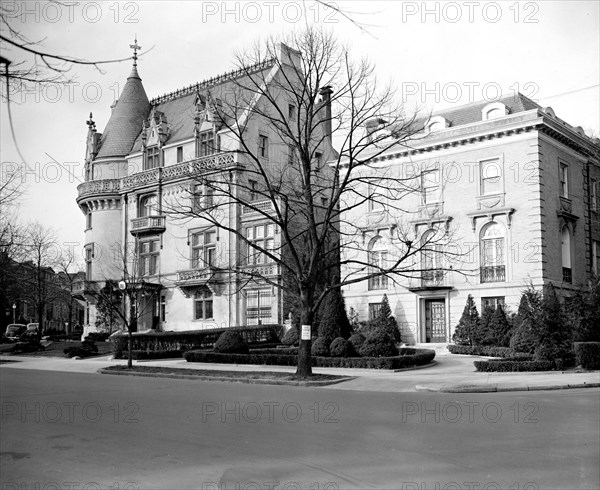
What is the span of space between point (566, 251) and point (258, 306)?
66.9 ft

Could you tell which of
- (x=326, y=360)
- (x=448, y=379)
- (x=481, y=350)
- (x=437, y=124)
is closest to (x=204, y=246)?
(x=437, y=124)

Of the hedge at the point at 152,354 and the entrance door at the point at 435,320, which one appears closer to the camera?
the hedge at the point at 152,354

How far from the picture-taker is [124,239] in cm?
5459

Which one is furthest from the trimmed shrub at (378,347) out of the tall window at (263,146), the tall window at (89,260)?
the tall window at (89,260)

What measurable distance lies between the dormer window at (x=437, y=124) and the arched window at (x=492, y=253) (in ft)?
22.4

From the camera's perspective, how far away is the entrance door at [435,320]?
3931cm

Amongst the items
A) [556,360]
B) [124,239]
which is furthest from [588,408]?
[124,239]

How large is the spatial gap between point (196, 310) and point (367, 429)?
3955 centimetres

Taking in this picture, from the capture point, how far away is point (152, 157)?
54.6m

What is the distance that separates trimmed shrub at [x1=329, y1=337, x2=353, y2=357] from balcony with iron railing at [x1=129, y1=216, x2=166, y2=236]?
26472 mm

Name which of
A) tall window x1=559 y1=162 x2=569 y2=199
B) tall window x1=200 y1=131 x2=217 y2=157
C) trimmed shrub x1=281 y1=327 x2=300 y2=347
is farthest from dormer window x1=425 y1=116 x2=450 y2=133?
tall window x1=200 y1=131 x2=217 y2=157

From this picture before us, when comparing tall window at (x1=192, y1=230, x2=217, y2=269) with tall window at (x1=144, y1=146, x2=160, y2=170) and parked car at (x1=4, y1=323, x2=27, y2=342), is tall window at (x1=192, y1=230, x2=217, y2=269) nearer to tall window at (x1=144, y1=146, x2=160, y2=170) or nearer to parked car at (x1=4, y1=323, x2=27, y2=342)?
tall window at (x1=144, y1=146, x2=160, y2=170)

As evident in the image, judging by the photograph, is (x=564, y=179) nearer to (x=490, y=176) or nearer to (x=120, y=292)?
(x=490, y=176)

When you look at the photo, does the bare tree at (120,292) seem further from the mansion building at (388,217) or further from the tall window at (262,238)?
the tall window at (262,238)
